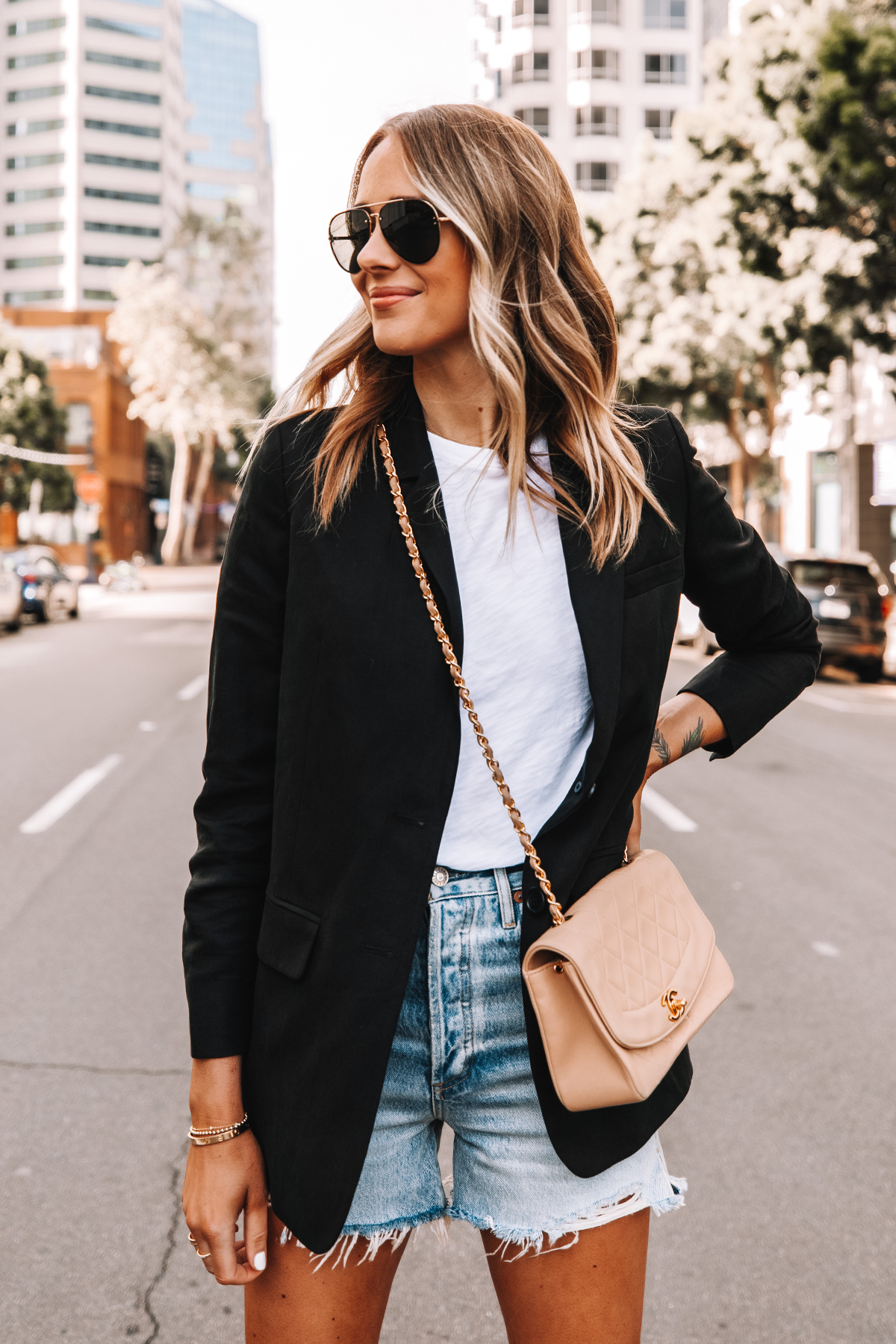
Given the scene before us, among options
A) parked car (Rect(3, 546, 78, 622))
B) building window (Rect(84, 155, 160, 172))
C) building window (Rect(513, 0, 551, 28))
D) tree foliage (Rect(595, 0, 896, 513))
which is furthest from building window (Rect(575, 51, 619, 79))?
building window (Rect(84, 155, 160, 172))

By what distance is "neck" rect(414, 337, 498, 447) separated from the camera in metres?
1.59

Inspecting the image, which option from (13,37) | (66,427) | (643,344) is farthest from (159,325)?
(13,37)

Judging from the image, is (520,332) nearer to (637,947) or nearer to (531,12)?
(637,947)

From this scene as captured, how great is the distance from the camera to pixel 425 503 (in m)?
1.51

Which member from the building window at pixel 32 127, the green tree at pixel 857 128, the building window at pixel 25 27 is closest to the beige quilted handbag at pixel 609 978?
the green tree at pixel 857 128

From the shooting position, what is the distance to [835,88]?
41.9 ft

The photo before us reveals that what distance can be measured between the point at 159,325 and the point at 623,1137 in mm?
54221

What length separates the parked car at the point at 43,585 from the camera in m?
25.4

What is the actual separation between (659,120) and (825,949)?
63.1 meters

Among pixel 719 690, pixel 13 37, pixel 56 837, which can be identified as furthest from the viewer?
pixel 13 37

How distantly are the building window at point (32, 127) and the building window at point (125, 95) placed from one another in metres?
3.38

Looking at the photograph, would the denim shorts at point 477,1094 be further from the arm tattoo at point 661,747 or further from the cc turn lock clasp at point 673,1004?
the arm tattoo at point 661,747

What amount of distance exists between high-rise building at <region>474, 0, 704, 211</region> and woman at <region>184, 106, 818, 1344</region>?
62.9m

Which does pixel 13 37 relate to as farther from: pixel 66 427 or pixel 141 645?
pixel 141 645
